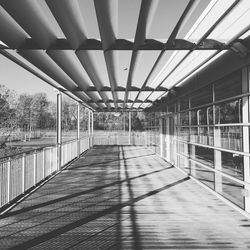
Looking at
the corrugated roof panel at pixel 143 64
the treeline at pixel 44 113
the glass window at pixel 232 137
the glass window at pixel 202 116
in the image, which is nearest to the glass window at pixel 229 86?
the glass window at pixel 232 137

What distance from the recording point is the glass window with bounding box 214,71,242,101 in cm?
534

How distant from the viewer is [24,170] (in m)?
6.34

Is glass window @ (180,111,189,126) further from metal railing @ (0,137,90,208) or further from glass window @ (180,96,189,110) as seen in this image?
metal railing @ (0,137,90,208)

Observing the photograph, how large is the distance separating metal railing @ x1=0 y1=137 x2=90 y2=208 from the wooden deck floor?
31 centimetres

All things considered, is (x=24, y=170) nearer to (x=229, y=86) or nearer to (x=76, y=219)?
(x=76, y=219)

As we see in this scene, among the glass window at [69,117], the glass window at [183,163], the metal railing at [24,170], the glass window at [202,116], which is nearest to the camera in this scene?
the metal railing at [24,170]

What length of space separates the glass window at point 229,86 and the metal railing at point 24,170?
4767mm

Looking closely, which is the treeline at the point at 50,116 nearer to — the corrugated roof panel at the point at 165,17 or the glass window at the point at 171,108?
the glass window at the point at 171,108

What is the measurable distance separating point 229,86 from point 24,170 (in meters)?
4.96

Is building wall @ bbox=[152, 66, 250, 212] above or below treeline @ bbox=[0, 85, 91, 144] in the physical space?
below

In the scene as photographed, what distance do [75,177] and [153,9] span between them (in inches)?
268

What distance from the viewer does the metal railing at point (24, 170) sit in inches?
213

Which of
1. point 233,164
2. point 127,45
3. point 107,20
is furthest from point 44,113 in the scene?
point 107,20

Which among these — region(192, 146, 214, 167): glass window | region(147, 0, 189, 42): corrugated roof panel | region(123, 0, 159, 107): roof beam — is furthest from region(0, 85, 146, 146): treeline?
region(123, 0, 159, 107): roof beam
